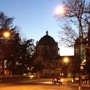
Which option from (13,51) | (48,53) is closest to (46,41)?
(48,53)

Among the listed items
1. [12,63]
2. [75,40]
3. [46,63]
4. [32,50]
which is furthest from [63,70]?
[75,40]

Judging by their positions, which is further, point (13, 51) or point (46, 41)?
point (46, 41)

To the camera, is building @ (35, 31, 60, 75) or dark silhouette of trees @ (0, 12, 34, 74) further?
building @ (35, 31, 60, 75)

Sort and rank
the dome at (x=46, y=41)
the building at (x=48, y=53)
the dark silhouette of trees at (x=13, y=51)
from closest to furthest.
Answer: the dark silhouette of trees at (x=13, y=51), the building at (x=48, y=53), the dome at (x=46, y=41)

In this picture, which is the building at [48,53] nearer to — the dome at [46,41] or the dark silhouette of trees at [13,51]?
the dome at [46,41]

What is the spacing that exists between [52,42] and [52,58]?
7.79 metres

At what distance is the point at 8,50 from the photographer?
3565 inches

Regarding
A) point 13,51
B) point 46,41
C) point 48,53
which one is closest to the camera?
point 13,51

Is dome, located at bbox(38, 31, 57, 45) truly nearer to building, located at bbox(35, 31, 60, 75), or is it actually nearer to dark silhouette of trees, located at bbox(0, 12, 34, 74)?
building, located at bbox(35, 31, 60, 75)

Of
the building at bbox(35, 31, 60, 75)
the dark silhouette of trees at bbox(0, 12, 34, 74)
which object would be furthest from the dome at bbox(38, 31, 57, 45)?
the dark silhouette of trees at bbox(0, 12, 34, 74)

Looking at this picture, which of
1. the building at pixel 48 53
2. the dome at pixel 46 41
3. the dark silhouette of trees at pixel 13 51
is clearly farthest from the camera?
the dome at pixel 46 41

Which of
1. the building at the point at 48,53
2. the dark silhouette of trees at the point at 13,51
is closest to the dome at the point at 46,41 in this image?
the building at the point at 48,53

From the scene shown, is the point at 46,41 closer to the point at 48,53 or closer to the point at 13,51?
the point at 48,53

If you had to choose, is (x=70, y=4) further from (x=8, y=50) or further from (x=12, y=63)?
(x=12, y=63)
